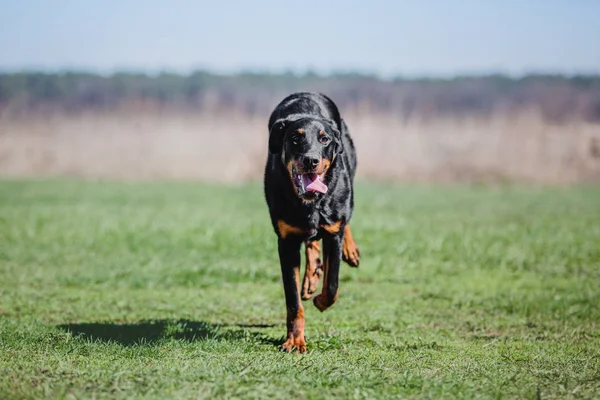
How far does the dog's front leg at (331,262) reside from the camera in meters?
8.40

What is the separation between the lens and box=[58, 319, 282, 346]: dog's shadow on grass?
27.9 ft

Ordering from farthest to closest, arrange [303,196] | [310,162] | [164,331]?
[164,331] → [303,196] → [310,162]

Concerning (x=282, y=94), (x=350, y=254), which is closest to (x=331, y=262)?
(x=350, y=254)

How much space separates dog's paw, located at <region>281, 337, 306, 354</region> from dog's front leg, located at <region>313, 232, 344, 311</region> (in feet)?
2.03

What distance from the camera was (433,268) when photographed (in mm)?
13781

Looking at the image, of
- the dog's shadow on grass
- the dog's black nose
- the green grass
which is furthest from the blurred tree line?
the dog's black nose

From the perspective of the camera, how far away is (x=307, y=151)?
7.75 m

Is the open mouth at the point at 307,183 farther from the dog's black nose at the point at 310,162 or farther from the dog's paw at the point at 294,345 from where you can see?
the dog's paw at the point at 294,345

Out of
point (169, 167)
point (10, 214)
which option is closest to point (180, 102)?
point (169, 167)

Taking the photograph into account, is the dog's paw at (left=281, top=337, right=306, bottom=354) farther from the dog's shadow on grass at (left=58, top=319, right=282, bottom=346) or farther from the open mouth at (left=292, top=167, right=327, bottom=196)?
the open mouth at (left=292, top=167, right=327, bottom=196)

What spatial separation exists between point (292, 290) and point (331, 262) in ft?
1.50

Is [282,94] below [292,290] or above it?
above

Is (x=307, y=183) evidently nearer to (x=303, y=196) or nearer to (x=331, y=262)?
(x=303, y=196)

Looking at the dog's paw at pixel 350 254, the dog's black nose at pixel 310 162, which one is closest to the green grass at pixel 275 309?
the dog's paw at pixel 350 254
